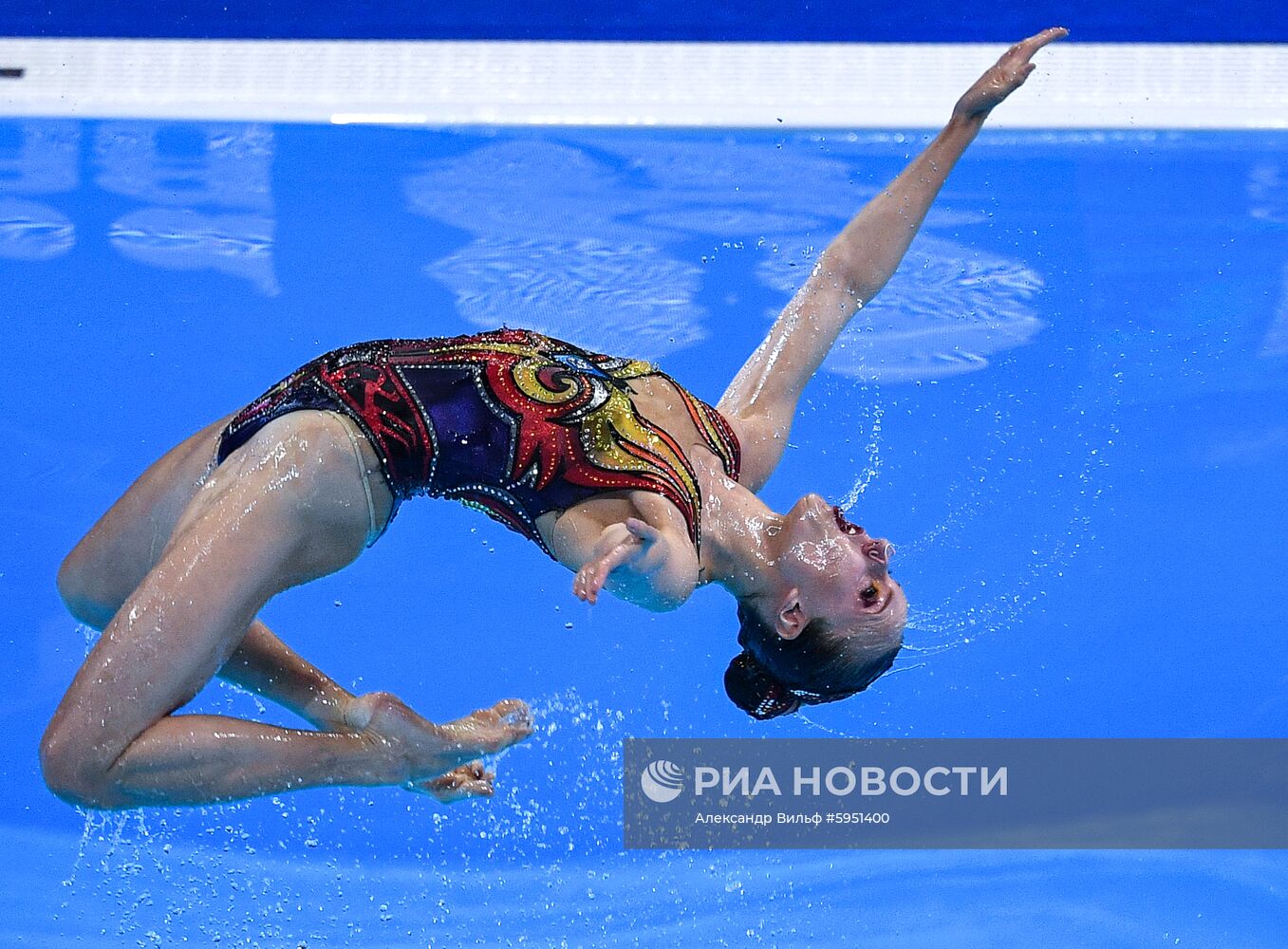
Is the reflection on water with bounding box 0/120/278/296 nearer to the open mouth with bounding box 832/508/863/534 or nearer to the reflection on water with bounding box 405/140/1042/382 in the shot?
the reflection on water with bounding box 405/140/1042/382

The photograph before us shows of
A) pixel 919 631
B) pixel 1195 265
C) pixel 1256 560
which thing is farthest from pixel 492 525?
pixel 1195 265

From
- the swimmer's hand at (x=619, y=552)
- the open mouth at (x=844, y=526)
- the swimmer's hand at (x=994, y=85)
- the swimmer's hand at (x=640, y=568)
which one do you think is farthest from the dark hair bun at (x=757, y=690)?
the swimmer's hand at (x=994, y=85)

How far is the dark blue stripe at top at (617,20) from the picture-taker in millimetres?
6520

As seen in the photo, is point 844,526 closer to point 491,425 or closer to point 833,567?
point 833,567

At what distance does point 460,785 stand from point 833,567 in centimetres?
101

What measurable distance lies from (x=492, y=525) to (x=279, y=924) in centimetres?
138

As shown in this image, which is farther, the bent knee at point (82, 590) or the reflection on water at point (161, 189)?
the reflection on water at point (161, 189)

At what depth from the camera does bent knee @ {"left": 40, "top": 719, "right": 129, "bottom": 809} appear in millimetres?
2902

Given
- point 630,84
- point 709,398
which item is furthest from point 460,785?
point 630,84

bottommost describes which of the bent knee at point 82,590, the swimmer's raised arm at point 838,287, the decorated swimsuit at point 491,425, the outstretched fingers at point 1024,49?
the bent knee at point 82,590

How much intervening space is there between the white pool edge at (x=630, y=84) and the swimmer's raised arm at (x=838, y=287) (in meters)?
2.47

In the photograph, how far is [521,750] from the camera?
462 cm

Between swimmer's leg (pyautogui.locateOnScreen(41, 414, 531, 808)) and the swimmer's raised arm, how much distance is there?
0.99 meters

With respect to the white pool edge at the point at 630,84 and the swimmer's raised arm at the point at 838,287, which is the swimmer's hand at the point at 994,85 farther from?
the white pool edge at the point at 630,84
